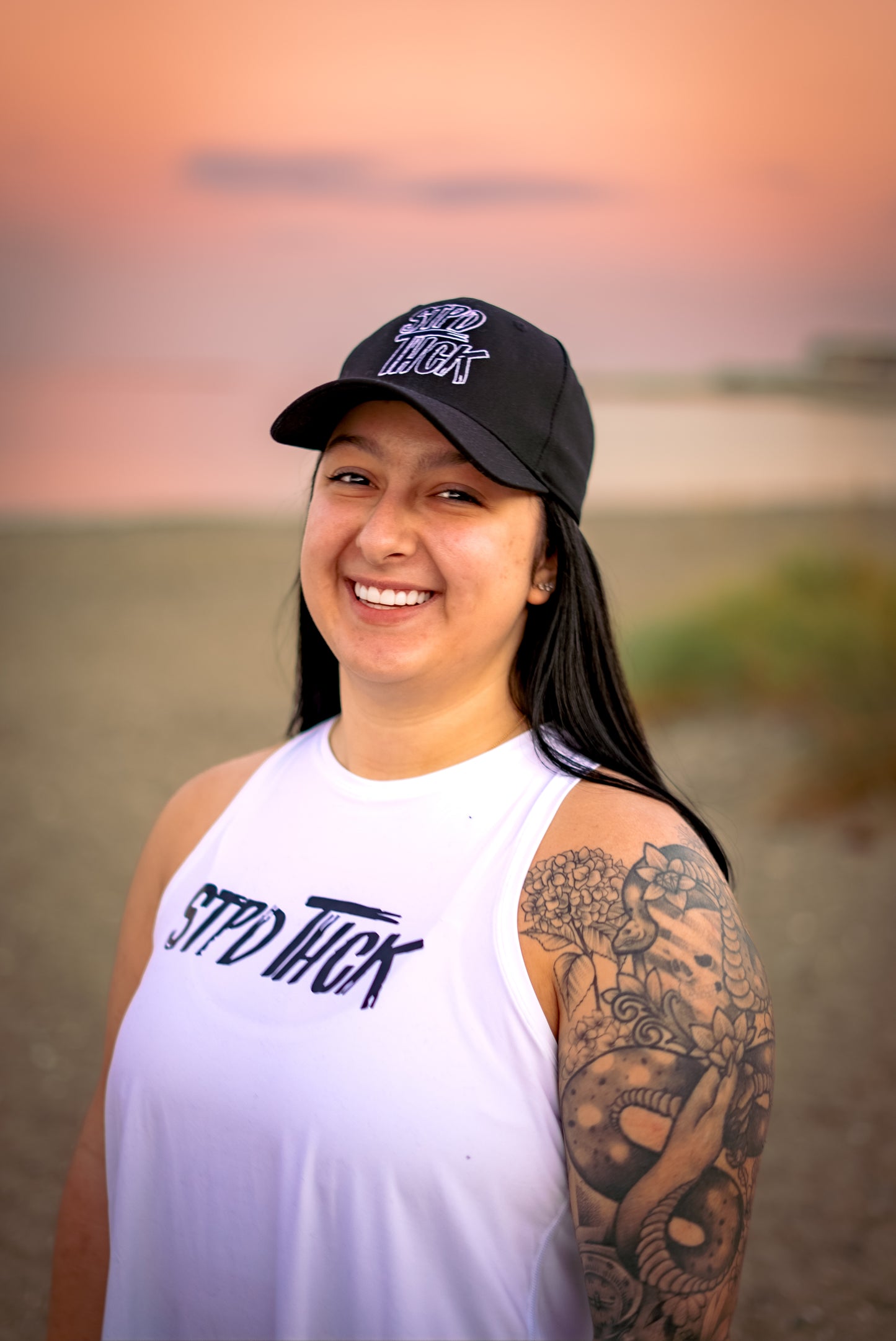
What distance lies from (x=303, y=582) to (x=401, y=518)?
8.2 inches

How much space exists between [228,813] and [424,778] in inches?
14.2

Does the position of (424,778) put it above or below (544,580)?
below

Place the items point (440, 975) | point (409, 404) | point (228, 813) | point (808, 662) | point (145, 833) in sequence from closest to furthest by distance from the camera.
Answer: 1. point (440, 975)
2. point (409, 404)
3. point (228, 813)
4. point (145, 833)
5. point (808, 662)

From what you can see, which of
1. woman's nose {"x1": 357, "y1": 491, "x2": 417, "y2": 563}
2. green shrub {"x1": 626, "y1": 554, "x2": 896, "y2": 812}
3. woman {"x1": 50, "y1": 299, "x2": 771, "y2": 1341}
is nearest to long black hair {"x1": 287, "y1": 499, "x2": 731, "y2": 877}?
woman {"x1": 50, "y1": 299, "x2": 771, "y2": 1341}

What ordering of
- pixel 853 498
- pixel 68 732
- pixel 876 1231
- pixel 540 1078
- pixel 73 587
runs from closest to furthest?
pixel 540 1078
pixel 876 1231
pixel 68 732
pixel 853 498
pixel 73 587

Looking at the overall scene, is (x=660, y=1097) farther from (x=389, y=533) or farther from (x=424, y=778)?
(x=389, y=533)

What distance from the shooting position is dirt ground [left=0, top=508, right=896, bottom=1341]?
3.17 meters

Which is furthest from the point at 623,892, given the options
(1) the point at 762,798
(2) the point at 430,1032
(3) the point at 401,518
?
(1) the point at 762,798

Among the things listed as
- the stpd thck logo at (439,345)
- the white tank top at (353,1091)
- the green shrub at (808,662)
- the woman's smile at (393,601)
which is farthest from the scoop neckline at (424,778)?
the green shrub at (808,662)

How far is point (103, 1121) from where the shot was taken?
72.7 inches

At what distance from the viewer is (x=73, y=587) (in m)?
10.7

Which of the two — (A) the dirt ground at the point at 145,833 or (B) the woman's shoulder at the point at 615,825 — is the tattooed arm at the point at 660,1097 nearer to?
(B) the woman's shoulder at the point at 615,825

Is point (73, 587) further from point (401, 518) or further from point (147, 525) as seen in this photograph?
point (401, 518)

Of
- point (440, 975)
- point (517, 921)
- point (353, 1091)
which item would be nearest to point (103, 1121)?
point (353, 1091)
